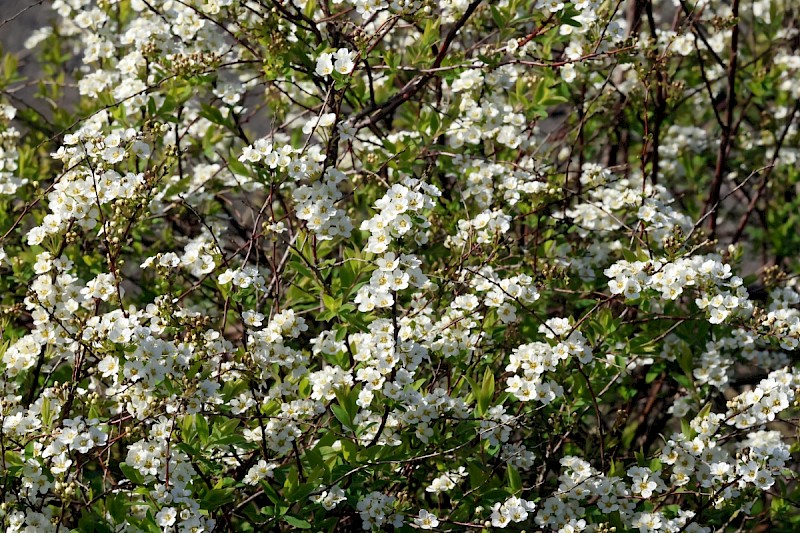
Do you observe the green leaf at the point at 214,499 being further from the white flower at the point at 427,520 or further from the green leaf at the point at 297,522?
the white flower at the point at 427,520

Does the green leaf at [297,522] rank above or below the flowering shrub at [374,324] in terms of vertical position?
below

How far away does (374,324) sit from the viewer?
2.91 meters

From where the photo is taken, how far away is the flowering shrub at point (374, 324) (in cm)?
279

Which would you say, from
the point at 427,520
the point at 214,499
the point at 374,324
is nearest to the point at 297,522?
the point at 214,499

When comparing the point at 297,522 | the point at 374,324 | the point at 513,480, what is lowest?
the point at 297,522

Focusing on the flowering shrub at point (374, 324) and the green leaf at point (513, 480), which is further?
the green leaf at point (513, 480)

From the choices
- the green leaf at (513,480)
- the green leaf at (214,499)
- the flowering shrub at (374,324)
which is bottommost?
the green leaf at (214,499)

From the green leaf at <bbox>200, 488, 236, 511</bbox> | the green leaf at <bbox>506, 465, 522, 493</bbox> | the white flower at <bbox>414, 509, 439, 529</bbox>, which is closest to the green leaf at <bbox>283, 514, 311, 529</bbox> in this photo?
the green leaf at <bbox>200, 488, 236, 511</bbox>

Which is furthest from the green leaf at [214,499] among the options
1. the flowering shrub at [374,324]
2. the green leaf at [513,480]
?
the green leaf at [513,480]

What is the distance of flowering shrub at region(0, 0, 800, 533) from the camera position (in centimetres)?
279

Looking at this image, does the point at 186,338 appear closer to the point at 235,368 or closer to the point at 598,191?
the point at 235,368

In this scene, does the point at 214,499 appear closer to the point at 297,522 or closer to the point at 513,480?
the point at 297,522

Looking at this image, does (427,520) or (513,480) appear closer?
(427,520)

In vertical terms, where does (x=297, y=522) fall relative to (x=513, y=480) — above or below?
below
